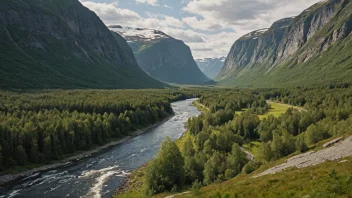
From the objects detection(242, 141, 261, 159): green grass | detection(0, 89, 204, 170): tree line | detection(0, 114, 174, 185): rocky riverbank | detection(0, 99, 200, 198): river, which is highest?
detection(0, 89, 204, 170): tree line

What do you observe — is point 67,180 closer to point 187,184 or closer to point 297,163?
point 187,184

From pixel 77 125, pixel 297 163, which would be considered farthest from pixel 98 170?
pixel 297 163

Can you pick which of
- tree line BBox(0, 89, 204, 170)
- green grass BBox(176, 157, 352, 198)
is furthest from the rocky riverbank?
green grass BBox(176, 157, 352, 198)

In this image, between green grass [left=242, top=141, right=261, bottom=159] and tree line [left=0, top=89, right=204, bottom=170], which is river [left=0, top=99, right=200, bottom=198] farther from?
green grass [left=242, top=141, right=261, bottom=159]

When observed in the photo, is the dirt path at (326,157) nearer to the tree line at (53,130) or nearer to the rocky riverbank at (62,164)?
the rocky riverbank at (62,164)

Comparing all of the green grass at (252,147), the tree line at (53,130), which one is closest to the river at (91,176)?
the tree line at (53,130)

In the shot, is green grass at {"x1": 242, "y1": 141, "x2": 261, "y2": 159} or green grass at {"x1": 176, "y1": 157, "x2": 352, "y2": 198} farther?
green grass at {"x1": 242, "y1": 141, "x2": 261, "y2": 159}

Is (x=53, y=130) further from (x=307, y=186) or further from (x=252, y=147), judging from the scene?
(x=307, y=186)

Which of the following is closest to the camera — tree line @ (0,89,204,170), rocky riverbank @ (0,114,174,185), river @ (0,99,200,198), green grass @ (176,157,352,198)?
green grass @ (176,157,352,198)

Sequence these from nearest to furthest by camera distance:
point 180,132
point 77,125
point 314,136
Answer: point 314,136, point 77,125, point 180,132
